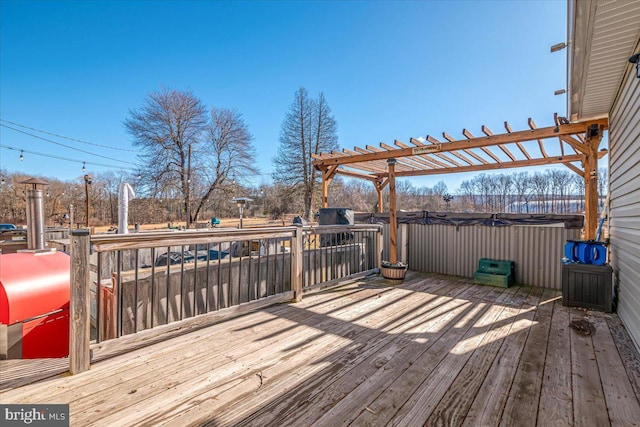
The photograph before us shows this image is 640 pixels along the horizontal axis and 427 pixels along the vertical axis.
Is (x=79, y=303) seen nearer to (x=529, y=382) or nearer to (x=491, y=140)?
(x=529, y=382)

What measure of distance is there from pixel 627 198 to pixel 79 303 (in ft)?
16.5

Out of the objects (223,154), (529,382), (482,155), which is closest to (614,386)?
(529,382)

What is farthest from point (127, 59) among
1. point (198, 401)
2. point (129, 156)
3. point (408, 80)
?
point (198, 401)

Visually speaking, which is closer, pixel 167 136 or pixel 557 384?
pixel 557 384

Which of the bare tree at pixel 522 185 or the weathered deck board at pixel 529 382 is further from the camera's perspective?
the bare tree at pixel 522 185

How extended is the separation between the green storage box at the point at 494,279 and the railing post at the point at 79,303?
531 cm

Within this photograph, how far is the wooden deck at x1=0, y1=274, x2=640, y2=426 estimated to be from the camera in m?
1.52

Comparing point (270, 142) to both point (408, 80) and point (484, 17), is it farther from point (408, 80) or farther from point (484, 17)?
point (484, 17)

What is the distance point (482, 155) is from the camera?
20.8 feet

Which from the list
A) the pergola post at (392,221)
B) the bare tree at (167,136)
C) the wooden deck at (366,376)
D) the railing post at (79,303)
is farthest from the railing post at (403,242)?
the bare tree at (167,136)

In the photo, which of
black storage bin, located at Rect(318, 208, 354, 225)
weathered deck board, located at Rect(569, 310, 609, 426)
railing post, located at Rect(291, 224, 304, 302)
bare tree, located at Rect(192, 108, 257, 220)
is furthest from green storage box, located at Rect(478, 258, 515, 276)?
bare tree, located at Rect(192, 108, 257, 220)

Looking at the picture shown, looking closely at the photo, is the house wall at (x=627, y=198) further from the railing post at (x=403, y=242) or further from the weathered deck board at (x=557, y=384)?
the railing post at (x=403, y=242)

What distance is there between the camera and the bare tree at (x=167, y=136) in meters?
16.5

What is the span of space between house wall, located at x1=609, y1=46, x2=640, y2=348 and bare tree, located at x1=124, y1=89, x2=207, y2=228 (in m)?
16.9
